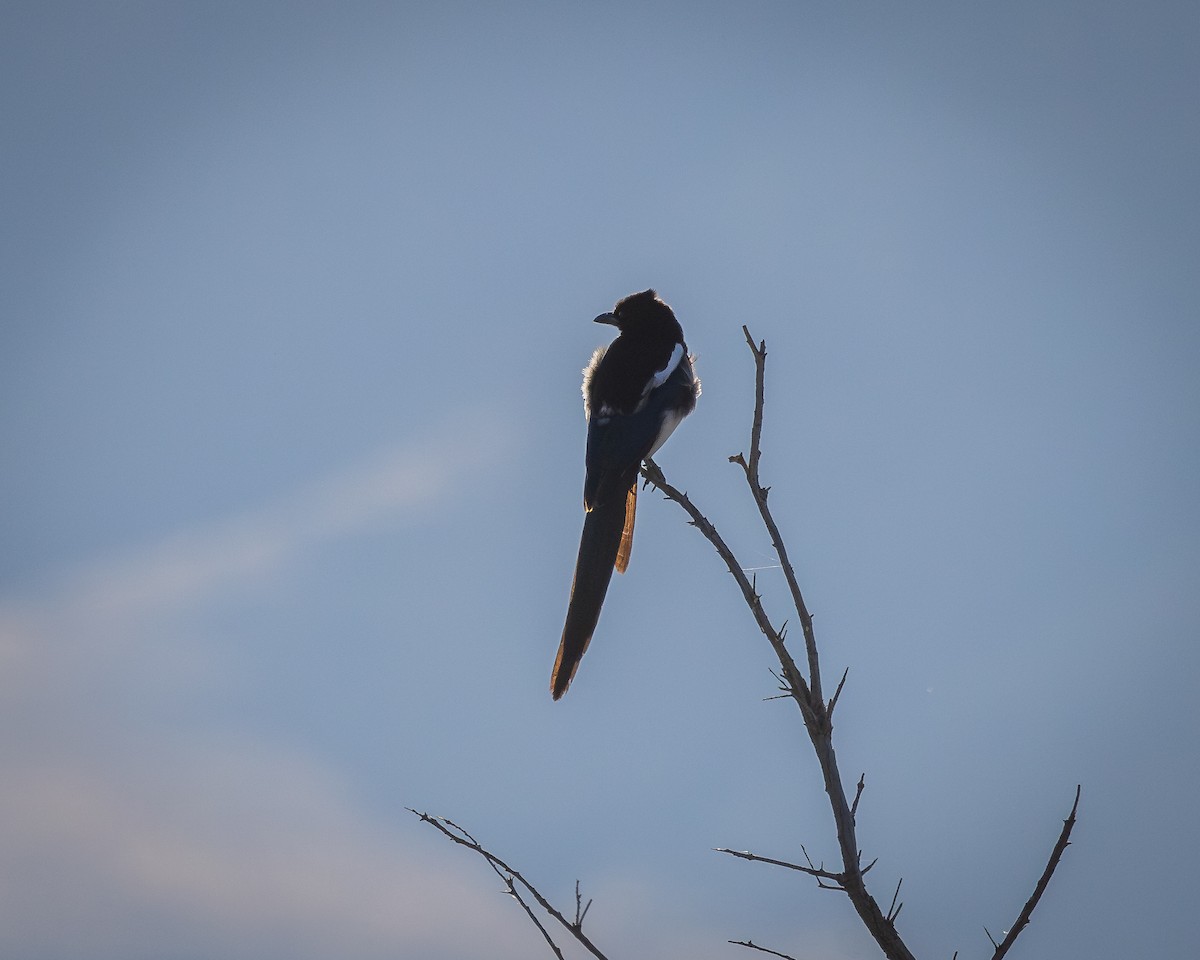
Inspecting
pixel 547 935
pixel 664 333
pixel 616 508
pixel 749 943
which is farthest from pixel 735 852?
pixel 664 333

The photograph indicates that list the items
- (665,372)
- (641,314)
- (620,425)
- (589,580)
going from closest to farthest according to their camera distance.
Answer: (589,580), (620,425), (665,372), (641,314)

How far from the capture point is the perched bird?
373 cm

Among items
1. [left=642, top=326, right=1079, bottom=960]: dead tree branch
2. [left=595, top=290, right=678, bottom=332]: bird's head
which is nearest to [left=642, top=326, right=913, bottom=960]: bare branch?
[left=642, top=326, right=1079, bottom=960]: dead tree branch

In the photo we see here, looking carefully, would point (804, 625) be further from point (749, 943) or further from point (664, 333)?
point (664, 333)

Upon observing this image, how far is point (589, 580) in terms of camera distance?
389cm

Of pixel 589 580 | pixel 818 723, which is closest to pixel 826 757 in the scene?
pixel 818 723

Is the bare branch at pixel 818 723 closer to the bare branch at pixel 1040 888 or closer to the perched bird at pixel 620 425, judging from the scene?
the bare branch at pixel 1040 888

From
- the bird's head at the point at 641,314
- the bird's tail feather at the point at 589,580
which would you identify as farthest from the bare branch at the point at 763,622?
the bird's head at the point at 641,314

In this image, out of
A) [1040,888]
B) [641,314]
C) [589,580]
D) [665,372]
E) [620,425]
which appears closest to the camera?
[1040,888]

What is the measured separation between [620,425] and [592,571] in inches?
34.7

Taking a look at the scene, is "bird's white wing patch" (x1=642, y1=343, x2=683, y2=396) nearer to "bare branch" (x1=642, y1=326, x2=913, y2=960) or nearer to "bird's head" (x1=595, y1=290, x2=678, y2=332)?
"bird's head" (x1=595, y1=290, x2=678, y2=332)

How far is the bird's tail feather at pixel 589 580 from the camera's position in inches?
134

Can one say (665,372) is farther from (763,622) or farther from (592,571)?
(763,622)

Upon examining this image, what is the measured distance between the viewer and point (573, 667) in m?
3.40
